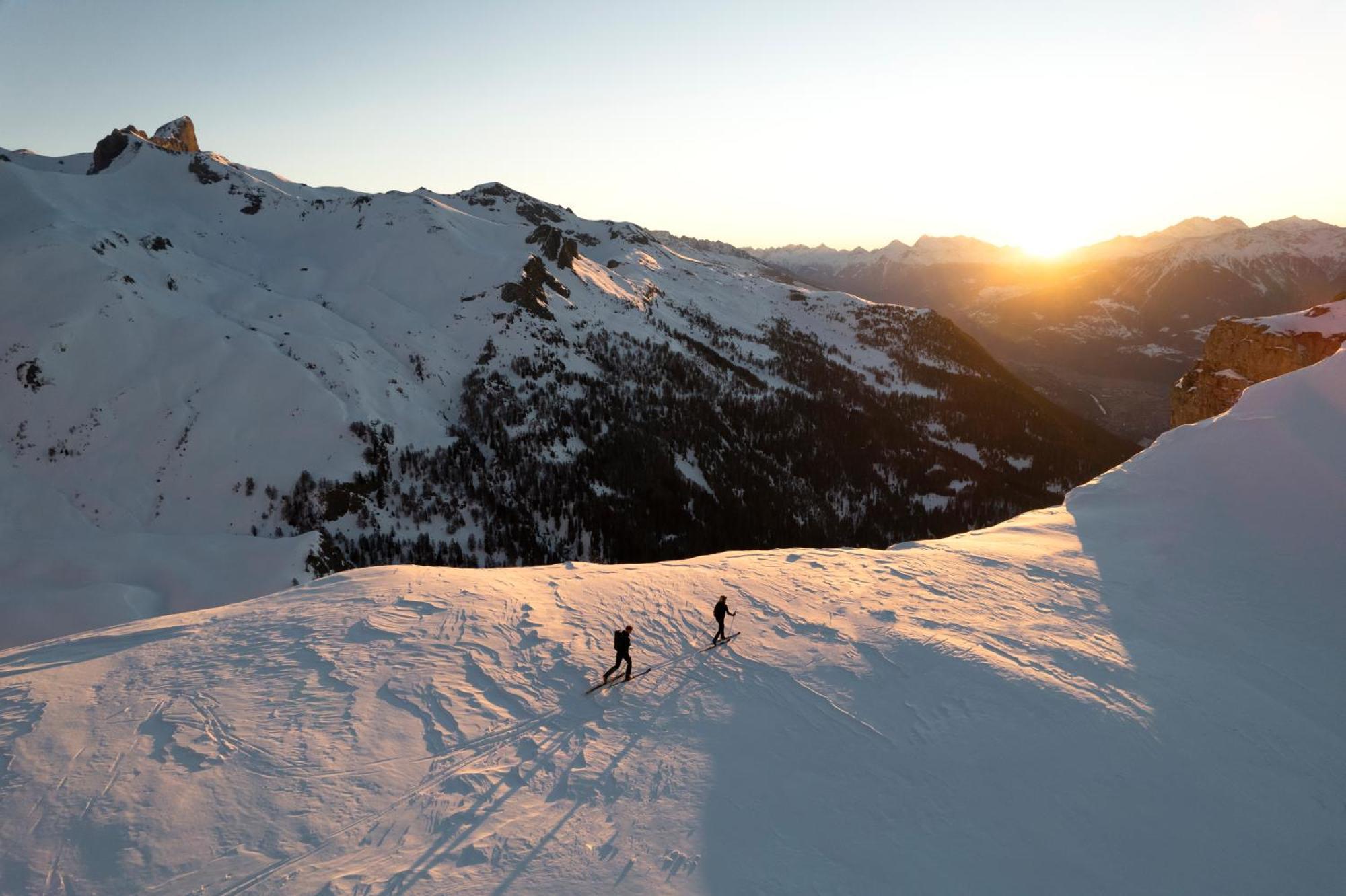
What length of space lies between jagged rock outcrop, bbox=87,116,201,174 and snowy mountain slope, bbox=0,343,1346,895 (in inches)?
6349

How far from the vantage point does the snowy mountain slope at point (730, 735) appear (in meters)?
9.74

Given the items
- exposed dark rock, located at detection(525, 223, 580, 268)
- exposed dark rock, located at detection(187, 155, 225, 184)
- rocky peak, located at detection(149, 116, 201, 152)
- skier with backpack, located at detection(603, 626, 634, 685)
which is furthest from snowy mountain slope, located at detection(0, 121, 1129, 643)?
skier with backpack, located at detection(603, 626, 634, 685)

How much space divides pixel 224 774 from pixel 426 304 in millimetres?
116032

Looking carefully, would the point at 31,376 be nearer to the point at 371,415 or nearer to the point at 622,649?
the point at 371,415

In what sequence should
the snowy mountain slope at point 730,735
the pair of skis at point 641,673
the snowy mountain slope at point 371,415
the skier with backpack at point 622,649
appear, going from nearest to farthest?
the snowy mountain slope at point 730,735
the skier with backpack at point 622,649
the pair of skis at point 641,673
the snowy mountain slope at point 371,415

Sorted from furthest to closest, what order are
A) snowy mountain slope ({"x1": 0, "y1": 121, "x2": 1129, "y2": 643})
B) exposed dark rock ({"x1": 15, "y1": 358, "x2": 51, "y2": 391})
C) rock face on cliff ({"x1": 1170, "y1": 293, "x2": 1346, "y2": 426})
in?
exposed dark rock ({"x1": 15, "y1": 358, "x2": 51, "y2": 391}) → snowy mountain slope ({"x1": 0, "y1": 121, "x2": 1129, "y2": 643}) → rock face on cliff ({"x1": 1170, "y1": 293, "x2": 1346, "y2": 426})

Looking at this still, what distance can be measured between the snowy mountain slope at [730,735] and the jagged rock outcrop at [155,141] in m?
161

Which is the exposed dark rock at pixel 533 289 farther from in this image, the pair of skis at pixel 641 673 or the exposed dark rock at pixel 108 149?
the pair of skis at pixel 641 673

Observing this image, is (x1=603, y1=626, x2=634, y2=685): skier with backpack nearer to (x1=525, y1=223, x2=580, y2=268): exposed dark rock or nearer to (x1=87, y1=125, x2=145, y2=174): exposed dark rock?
(x1=525, y1=223, x2=580, y2=268): exposed dark rock

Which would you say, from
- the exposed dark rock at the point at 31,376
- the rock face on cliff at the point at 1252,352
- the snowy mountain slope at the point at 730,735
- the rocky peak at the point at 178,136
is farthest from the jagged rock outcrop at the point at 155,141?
the rock face on cliff at the point at 1252,352

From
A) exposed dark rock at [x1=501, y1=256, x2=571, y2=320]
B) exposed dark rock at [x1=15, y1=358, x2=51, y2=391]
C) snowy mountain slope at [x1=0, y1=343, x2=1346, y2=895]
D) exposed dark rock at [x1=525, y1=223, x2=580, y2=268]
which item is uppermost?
exposed dark rock at [x1=525, y1=223, x2=580, y2=268]

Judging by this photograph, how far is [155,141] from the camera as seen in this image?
13550cm

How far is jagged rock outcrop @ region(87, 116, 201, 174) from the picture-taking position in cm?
12575

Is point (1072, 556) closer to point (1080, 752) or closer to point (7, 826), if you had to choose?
point (1080, 752)
